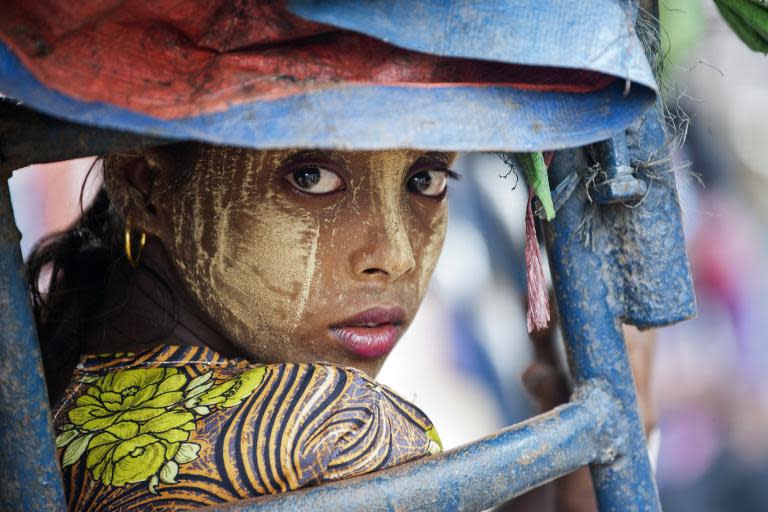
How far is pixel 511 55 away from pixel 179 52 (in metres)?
0.34

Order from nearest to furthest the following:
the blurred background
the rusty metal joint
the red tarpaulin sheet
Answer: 1. the red tarpaulin sheet
2. the rusty metal joint
3. the blurred background

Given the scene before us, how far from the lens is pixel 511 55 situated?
0.91 meters

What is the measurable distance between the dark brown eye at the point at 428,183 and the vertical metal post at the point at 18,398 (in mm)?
750

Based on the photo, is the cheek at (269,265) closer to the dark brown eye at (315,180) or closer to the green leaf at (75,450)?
the dark brown eye at (315,180)

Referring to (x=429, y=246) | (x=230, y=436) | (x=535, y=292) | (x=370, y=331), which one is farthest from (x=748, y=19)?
(x=230, y=436)

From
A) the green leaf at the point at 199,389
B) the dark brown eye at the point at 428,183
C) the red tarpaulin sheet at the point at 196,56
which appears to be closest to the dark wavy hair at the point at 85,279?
the green leaf at the point at 199,389

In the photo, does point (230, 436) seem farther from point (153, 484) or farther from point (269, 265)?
point (269, 265)

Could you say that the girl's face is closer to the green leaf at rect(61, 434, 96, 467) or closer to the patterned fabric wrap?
the patterned fabric wrap

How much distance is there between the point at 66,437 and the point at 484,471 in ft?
1.91

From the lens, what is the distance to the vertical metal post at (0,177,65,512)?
2.95 feet

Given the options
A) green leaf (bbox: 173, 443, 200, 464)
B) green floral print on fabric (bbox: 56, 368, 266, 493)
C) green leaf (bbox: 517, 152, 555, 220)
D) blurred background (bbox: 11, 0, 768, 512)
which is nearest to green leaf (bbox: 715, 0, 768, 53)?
green leaf (bbox: 517, 152, 555, 220)

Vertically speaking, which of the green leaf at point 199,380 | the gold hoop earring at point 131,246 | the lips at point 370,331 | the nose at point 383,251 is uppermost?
the gold hoop earring at point 131,246

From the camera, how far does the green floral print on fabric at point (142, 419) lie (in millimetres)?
1085

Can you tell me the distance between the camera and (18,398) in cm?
91
